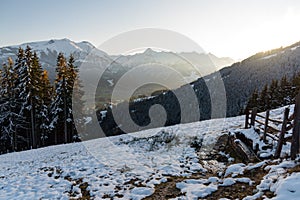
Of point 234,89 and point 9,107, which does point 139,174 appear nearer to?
point 9,107

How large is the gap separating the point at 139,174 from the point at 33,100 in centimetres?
2433

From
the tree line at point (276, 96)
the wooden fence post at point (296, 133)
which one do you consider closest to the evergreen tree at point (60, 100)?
the wooden fence post at point (296, 133)

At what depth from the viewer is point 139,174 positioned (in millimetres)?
10398

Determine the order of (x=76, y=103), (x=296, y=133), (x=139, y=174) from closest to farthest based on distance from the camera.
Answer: (x=296, y=133) → (x=139, y=174) → (x=76, y=103)

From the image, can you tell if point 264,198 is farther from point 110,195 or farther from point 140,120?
point 140,120

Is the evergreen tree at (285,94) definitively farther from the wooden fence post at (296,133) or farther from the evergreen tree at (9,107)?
the evergreen tree at (9,107)

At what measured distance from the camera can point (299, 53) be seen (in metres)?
124

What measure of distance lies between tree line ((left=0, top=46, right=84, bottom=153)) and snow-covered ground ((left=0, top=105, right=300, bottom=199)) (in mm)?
17387

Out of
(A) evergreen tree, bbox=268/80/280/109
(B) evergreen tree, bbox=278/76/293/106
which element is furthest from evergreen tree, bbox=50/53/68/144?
(B) evergreen tree, bbox=278/76/293/106

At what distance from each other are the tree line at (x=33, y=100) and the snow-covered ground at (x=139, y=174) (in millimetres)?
17387

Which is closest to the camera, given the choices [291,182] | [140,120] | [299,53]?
[291,182]

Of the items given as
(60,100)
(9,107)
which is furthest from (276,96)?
(9,107)

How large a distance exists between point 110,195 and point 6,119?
28635 mm

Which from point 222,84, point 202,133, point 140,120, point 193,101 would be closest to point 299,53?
point 222,84
